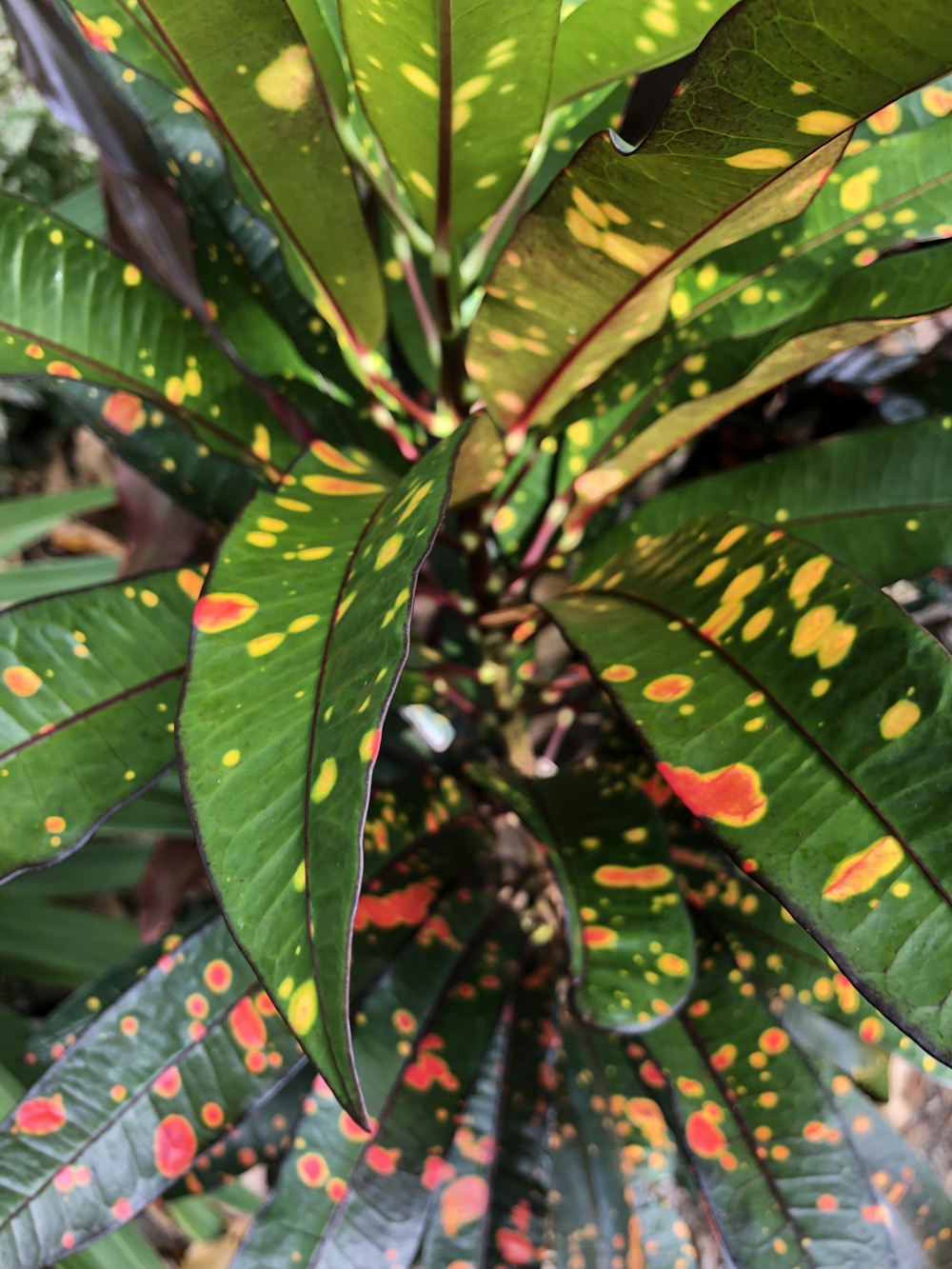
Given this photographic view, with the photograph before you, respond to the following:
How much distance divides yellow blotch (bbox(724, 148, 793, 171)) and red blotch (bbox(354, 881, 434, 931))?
0.46m

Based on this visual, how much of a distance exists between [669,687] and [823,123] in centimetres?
22

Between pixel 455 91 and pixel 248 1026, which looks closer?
pixel 455 91

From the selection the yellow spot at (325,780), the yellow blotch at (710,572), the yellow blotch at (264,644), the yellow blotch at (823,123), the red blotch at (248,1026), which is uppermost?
the yellow blotch at (823,123)

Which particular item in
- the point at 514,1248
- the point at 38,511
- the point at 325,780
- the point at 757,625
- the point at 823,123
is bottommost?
the point at 514,1248

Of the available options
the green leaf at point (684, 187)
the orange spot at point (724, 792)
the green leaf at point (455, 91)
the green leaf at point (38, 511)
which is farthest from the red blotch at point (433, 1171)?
the green leaf at point (38, 511)

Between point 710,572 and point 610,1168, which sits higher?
point 710,572

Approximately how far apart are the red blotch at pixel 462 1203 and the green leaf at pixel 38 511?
75 cm

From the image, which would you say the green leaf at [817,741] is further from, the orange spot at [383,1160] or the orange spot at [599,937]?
the orange spot at [383,1160]

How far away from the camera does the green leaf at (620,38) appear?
1.34 ft

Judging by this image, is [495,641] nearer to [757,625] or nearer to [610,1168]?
[757,625]

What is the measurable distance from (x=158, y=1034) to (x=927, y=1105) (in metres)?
1.10

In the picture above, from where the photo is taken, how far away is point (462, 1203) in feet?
1.88

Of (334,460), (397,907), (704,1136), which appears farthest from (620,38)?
(704,1136)

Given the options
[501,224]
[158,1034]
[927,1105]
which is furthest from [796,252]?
[927,1105]
